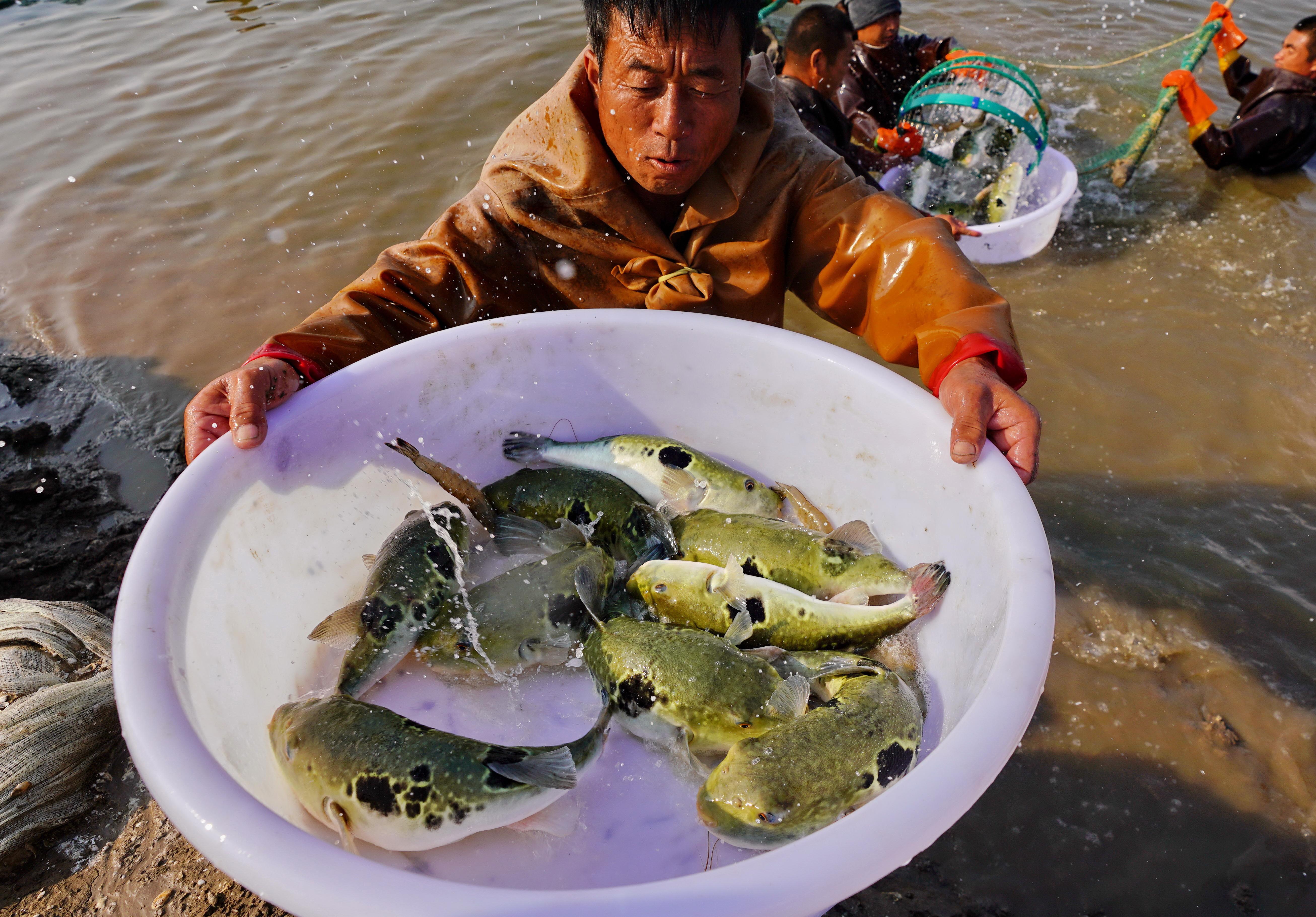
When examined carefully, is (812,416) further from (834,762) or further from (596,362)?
(834,762)

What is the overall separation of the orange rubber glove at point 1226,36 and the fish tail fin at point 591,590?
7.21 metres

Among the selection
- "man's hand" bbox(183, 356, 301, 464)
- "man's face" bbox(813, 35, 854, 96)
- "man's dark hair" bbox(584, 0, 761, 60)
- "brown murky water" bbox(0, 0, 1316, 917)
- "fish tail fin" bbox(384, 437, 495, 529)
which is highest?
"man's dark hair" bbox(584, 0, 761, 60)

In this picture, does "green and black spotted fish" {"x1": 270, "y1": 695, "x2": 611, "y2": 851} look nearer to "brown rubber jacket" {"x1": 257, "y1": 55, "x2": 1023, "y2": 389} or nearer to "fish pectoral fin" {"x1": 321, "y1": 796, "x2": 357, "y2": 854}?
"fish pectoral fin" {"x1": 321, "y1": 796, "x2": 357, "y2": 854}

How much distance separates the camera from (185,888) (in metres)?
2.16

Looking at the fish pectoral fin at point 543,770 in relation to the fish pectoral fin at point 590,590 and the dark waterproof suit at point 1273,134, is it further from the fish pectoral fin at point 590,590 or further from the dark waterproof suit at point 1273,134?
the dark waterproof suit at point 1273,134

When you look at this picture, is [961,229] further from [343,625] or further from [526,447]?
[343,625]

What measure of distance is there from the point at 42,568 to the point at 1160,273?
262 inches

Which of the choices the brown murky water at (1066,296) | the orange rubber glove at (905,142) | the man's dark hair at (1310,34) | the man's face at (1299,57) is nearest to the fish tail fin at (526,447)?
the brown murky water at (1066,296)

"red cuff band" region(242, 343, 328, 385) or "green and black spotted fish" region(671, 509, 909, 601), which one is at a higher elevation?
"red cuff band" region(242, 343, 328, 385)

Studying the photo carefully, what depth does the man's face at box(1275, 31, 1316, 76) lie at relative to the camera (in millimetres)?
6691

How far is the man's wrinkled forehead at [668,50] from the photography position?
212 cm

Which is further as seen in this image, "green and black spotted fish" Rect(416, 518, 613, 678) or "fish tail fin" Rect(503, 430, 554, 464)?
"fish tail fin" Rect(503, 430, 554, 464)

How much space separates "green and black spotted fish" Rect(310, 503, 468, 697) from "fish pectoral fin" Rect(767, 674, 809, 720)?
2.87 ft

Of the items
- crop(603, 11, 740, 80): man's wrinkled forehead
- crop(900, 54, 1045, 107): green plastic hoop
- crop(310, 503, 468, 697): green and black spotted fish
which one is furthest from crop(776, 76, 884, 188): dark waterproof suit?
crop(310, 503, 468, 697): green and black spotted fish
